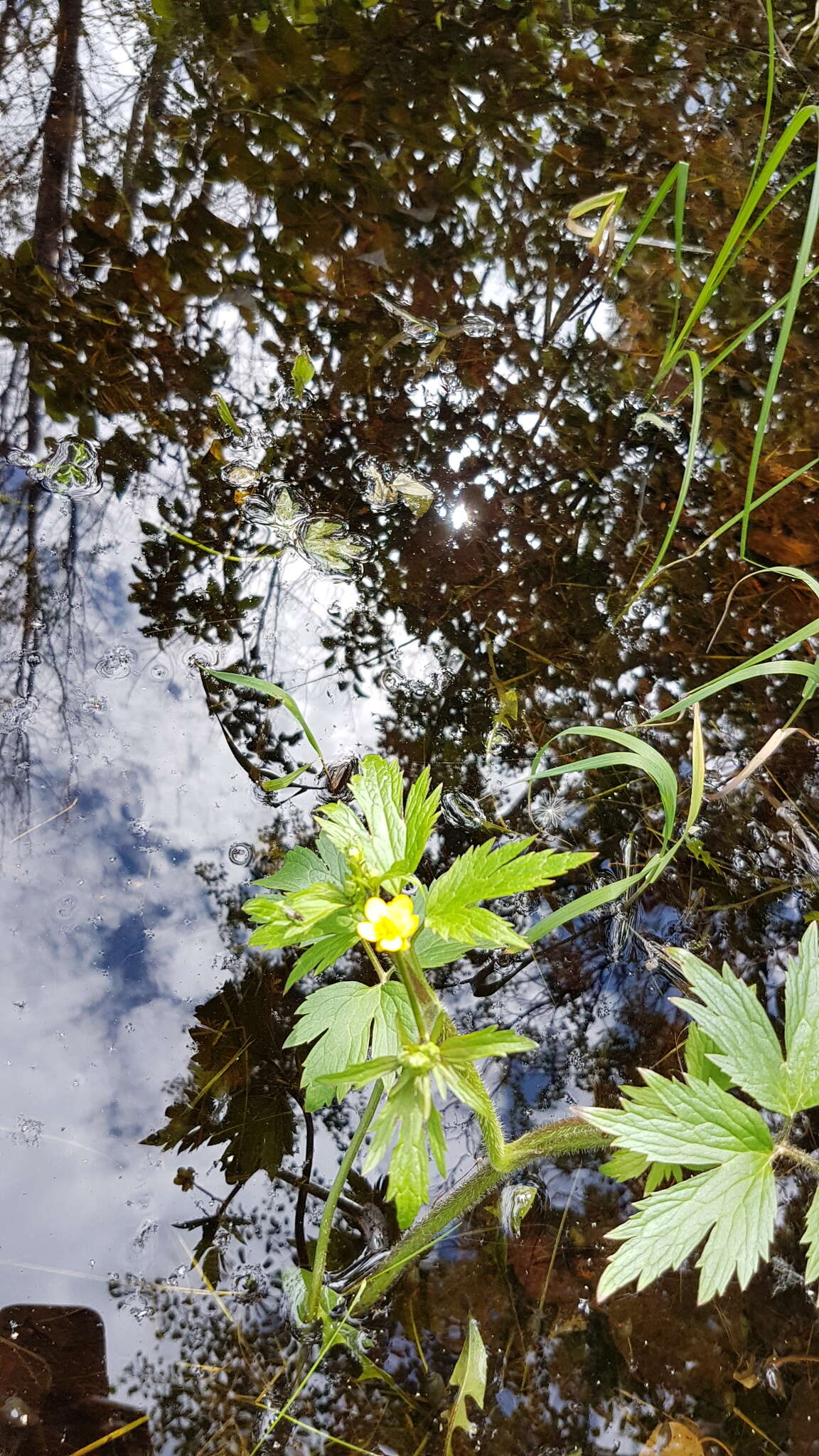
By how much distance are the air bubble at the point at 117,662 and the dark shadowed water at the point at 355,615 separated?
35 mm

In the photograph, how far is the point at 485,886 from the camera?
1.25 metres

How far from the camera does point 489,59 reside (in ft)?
8.55

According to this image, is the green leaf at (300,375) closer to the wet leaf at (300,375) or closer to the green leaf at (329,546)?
the wet leaf at (300,375)

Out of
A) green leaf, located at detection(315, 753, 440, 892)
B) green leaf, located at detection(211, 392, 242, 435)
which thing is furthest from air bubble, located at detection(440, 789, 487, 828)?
green leaf, located at detection(211, 392, 242, 435)

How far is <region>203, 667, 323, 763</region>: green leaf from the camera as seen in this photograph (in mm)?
1860

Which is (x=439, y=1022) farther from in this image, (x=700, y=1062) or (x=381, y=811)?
(x=700, y=1062)

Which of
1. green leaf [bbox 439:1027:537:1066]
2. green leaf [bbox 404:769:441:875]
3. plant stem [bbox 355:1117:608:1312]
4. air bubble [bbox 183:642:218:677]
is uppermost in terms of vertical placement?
air bubble [bbox 183:642:218:677]

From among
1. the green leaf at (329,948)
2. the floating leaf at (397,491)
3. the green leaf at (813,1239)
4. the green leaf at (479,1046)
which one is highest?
the floating leaf at (397,491)

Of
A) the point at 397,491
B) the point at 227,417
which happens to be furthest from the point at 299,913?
the point at 227,417

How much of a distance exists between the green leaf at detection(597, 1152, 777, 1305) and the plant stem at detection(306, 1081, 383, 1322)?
442mm

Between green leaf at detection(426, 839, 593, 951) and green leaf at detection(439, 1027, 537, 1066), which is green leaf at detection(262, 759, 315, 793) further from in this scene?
green leaf at detection(439, 1027, 537, 1066)

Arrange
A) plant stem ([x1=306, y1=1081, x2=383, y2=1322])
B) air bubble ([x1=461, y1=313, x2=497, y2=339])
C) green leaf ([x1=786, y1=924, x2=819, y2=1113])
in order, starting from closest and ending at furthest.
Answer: green leaf ([x1=786, y1=924, x2=819, y2=1113]) → plant stem ([x1=306, y1=1081, x2=383, y2=1322]) → air bubble ([x1=461, y1=313, x2=497, y2=339])

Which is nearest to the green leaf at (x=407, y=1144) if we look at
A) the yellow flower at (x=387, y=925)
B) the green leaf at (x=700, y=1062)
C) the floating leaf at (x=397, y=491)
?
the yellow flower at (x=387, y=925)

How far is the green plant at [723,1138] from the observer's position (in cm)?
120
